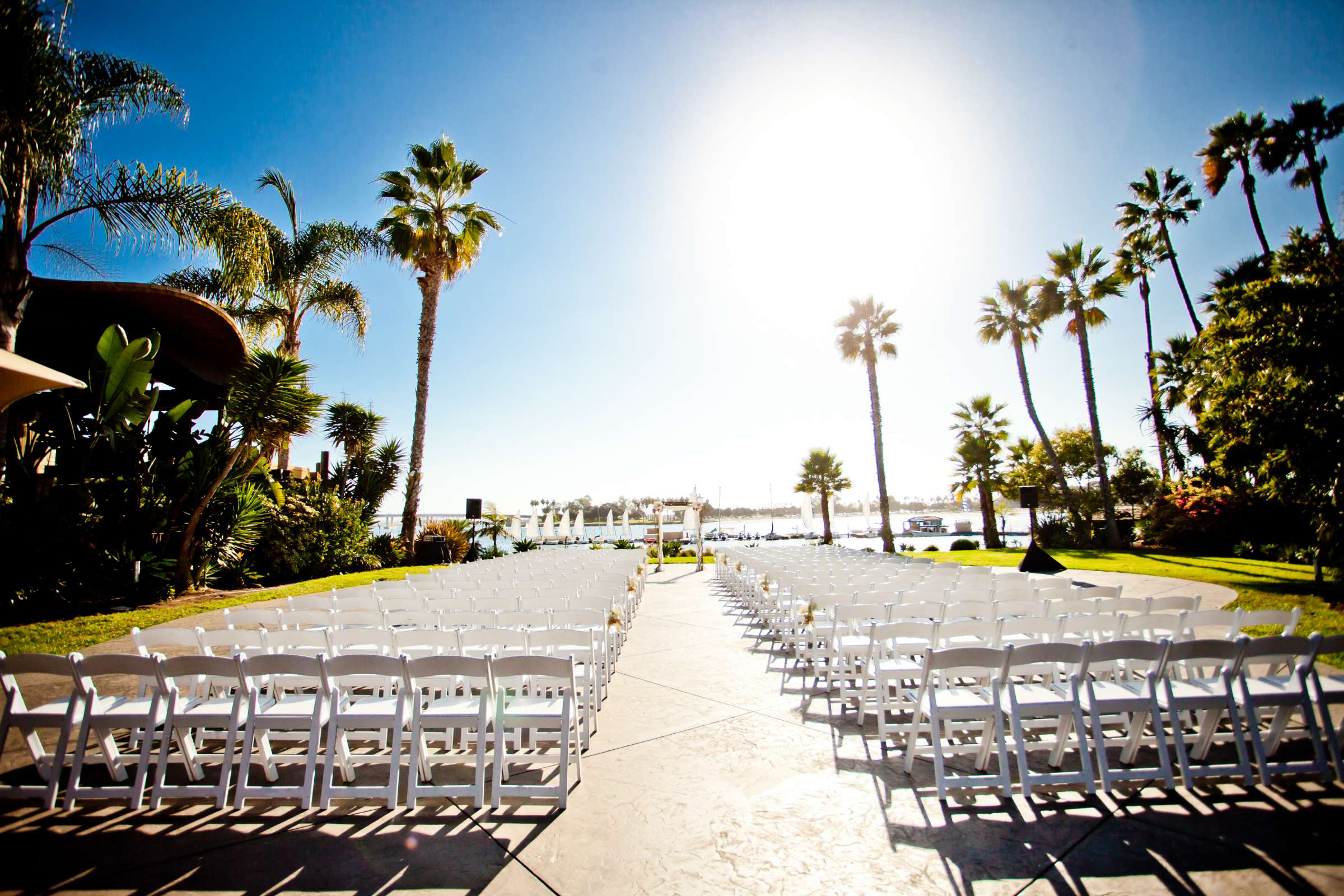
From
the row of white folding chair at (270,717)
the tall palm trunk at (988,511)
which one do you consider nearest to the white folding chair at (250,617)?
the row of white folding chair at (270,717)

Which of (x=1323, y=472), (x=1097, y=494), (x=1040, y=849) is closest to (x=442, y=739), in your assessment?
(x=1040, y=849)

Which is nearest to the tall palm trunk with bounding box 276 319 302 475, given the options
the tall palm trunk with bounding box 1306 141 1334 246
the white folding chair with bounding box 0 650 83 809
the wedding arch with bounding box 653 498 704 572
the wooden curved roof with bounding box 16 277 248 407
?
the wooden curved roof with bounding box 16 277 248 407

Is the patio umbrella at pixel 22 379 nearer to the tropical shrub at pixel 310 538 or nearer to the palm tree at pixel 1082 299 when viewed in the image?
the tropical shrub at pixel 310 538

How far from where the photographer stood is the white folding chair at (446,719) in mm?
2867

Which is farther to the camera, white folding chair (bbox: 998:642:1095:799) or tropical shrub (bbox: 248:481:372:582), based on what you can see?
tropical shrub (bbox: 248:481:372:582)

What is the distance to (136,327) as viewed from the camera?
36.7 ft

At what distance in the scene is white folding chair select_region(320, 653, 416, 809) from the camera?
113 inches

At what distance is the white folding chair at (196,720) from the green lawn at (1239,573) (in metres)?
9.03

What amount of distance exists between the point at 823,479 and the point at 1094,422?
12282 millimetres

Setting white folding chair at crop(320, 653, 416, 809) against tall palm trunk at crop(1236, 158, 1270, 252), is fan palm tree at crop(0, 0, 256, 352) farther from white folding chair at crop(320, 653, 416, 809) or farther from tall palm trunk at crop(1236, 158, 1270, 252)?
tall palm trunk at crop(1236, 158, 1270, 252)

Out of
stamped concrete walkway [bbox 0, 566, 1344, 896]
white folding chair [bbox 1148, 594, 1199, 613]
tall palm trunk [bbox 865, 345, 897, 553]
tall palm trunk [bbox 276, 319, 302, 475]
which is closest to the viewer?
stamped concrete walkway [bbox 0, 566, 1344, 896]

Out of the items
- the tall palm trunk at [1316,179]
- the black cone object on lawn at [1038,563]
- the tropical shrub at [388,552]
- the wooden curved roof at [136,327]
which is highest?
the tall palm trunk at [1316,179]

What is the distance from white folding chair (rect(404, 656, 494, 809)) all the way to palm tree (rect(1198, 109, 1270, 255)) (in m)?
28.8

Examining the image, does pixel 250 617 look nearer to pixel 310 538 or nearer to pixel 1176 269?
pixel 310 538
